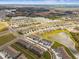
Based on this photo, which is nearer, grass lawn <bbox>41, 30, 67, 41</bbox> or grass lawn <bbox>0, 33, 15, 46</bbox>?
grass lawn <bbox>0, 33, 15, 46</bbox>

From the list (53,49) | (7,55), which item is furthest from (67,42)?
(7,55)

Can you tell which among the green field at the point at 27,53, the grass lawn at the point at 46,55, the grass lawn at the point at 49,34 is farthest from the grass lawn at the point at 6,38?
the grass lawn at the point at 46,55

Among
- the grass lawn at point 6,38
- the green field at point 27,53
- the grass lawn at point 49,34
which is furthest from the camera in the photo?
the grass lawn at point 49,34

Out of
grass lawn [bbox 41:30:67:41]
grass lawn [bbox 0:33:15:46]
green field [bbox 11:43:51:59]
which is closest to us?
green field [bbox 11:43:51:59]

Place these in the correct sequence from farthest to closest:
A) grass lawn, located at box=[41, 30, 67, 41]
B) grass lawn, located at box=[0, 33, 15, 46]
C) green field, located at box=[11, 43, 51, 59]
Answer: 1. grass lawn, located at box=[41, 30, 67, 41]
2. grass lawn, located at box=[0, 33, 15, 46]
3. green field, located at box=[11, 43, 51, 59]

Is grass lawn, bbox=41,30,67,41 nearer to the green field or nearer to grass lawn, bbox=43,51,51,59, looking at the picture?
grass lawn, bbox=43,51,51,59

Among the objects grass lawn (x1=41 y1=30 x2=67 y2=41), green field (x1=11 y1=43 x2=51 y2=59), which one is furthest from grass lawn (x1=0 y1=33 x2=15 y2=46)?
grass lawn (x1=41 y1=30 x2=67 y2=41)

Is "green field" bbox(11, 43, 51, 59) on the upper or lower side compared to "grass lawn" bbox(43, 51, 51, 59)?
upper

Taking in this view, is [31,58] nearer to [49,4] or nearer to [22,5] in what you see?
[22,5]

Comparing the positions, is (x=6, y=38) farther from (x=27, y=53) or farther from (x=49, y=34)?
(x=49, y=34)

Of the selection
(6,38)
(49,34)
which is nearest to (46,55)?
(6,38)

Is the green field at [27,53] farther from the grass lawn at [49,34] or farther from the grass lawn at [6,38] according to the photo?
the grass lawn at [49,34]
